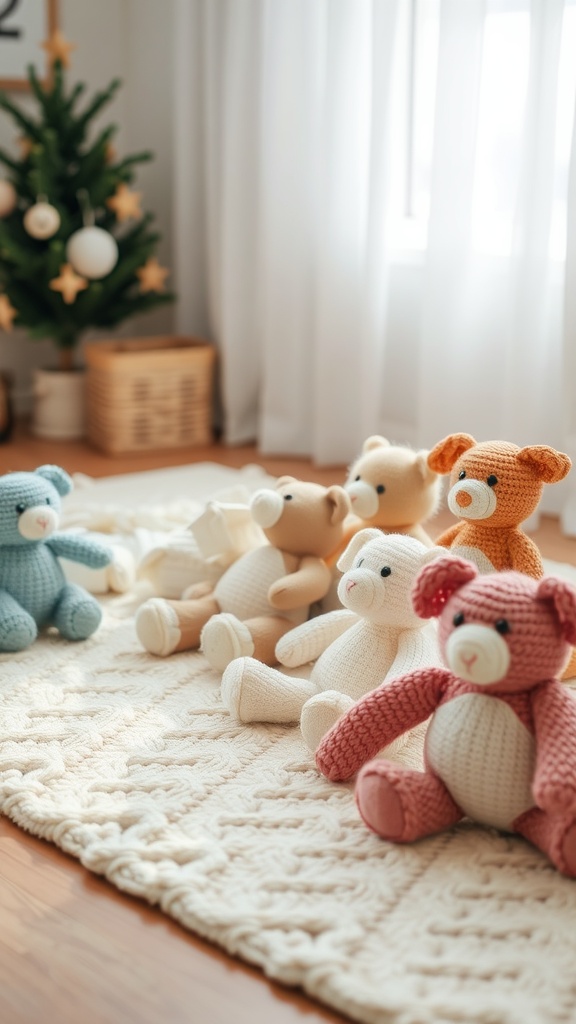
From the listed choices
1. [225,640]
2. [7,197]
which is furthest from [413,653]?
[7,197]

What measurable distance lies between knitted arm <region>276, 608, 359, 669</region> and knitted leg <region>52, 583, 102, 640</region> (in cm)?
31

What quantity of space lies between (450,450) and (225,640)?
392mm

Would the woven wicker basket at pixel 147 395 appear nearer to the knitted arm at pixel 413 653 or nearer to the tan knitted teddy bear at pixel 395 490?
the tan knitted teddy bear at pixel 395 490

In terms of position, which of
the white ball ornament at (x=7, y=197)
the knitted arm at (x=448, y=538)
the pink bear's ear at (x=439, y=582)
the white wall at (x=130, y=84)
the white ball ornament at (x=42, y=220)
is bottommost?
the knitted arm at (x=448, y=538)

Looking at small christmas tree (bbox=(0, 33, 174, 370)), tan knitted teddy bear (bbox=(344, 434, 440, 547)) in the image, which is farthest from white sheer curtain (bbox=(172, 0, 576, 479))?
tan knitted teddy bear (bbox=(344, 434, 440, 547))

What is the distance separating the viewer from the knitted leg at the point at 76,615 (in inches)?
65.6

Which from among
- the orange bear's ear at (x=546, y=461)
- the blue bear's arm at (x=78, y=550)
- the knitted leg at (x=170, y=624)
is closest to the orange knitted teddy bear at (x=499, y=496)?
the orange bear's ear at (x=546, y=461)

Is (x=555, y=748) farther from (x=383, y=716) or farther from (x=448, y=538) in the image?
(x=448, y=538)

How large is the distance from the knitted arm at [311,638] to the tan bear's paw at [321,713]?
0.20 metres

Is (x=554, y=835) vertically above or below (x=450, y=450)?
below

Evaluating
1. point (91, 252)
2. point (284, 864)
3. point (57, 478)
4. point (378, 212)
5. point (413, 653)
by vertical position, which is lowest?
point (284, 864)

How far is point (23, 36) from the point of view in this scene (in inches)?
121

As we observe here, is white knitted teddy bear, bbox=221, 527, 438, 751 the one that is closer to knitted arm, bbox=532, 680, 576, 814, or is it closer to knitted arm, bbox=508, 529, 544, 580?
knitted arm, bbox=508, 529, 544, 580

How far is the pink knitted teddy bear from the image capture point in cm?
108
